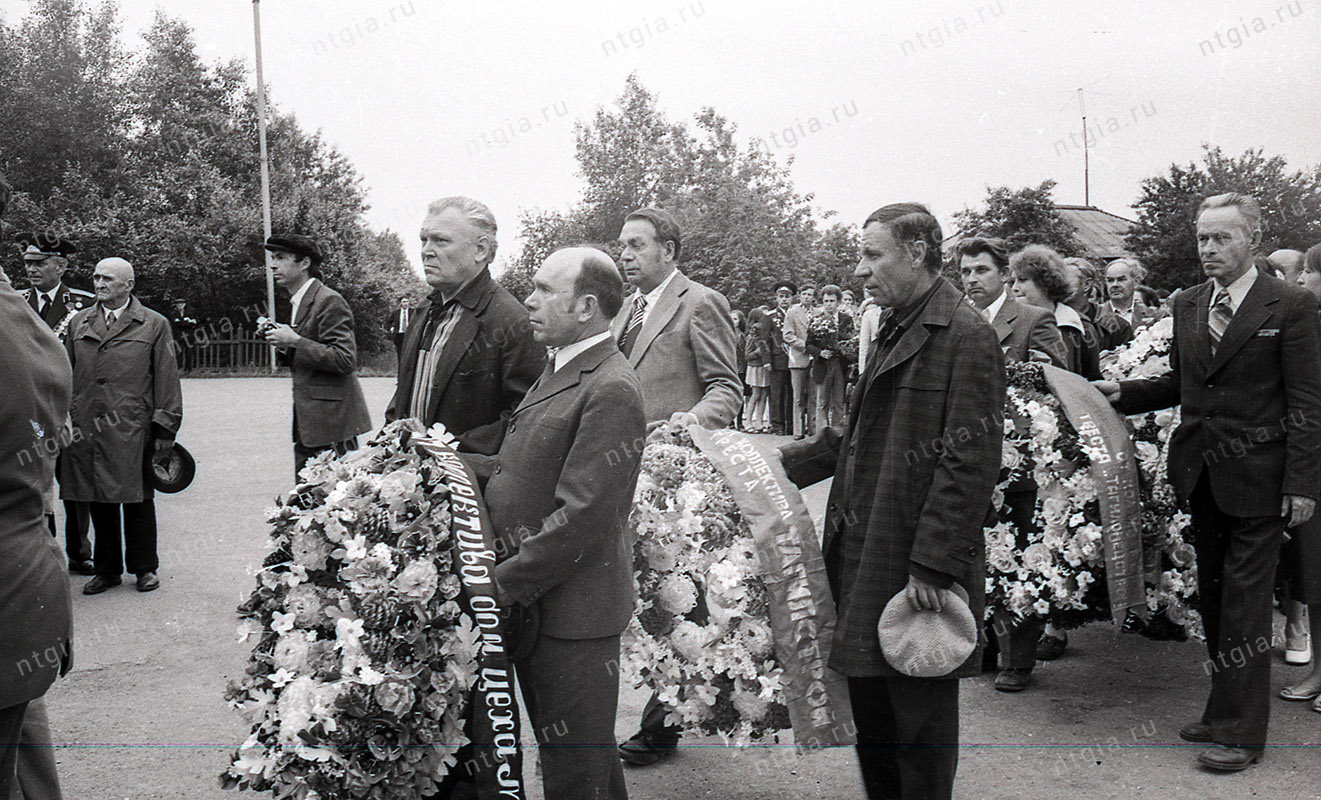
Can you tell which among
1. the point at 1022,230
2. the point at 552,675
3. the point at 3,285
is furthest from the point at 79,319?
the point at 1022,230

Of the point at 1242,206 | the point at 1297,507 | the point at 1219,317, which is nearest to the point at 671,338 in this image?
the point at 1219,317

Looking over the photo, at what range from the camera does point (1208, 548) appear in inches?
203

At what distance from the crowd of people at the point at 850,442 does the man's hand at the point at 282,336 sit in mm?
18

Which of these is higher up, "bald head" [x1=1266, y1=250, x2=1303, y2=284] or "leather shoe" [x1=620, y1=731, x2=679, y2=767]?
"bald head" [x1=1266, y1=250, x2=1303, y2=284]

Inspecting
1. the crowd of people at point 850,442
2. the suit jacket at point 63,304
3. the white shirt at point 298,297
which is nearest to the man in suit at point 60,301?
the suit jacket at point 63,304

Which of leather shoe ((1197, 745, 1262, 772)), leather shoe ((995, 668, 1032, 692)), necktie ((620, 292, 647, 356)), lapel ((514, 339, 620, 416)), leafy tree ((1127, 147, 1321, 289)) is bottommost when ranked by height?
leather shoe ((1197, 745, 1262, 772))

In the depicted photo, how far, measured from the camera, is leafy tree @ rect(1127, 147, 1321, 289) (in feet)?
99.4

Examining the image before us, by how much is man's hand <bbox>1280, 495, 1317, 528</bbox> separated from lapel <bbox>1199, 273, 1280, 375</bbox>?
0.65 metres

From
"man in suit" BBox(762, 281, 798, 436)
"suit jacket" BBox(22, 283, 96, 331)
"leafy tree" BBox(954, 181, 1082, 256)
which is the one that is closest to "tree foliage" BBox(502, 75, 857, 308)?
"leafy tree" BBox(954, 181, 1082, 256)

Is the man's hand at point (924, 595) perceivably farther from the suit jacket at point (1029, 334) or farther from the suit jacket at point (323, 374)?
the suit jacket at point (323, 374)

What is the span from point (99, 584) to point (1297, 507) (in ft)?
24.2

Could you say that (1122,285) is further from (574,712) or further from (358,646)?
(358,646)

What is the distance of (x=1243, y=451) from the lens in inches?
193

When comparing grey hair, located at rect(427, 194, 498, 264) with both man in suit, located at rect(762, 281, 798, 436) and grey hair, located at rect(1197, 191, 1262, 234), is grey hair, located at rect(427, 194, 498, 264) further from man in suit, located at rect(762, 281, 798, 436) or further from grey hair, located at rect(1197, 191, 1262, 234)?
man in suit, located at rect(762, 281, 798, 436)
